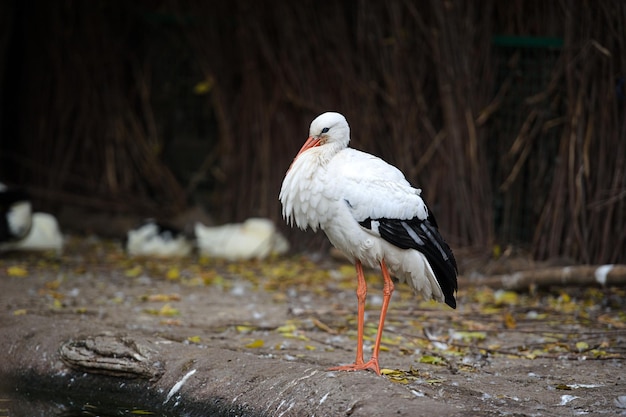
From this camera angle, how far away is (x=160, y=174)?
32.2 feet

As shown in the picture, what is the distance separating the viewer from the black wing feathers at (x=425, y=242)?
4715mm

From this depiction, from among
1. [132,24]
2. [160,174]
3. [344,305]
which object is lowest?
[344,305]

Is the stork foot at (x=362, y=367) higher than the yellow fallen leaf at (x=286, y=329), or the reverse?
the stork foot at (x=362, y=367)

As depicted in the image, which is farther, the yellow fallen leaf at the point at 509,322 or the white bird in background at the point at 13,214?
the white bird in background at the point at 13,214

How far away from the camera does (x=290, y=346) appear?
5.36 metres

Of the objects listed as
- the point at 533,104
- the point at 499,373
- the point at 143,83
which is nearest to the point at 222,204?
the point at 143,83

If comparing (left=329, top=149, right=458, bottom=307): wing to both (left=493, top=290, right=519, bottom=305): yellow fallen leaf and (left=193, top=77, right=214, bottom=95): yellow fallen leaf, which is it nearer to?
(left=493, top=290, right=519, bottom=305): yellow fallen leaf

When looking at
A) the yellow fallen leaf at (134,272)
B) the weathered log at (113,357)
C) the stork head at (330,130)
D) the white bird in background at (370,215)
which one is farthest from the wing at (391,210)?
the yellow fallen leaf at (134,272)

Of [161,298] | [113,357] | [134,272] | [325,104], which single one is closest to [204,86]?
[325,104]

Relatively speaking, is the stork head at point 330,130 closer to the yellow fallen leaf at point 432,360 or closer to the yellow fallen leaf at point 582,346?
the yellow fallen leaf at point 432,360

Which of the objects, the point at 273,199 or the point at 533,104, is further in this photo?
the point at 273,199

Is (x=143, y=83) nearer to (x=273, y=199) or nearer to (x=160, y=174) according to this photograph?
(x=160, y=174)

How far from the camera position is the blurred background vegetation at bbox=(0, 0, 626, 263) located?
695 centimetres

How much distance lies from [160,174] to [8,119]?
2.02 meters
